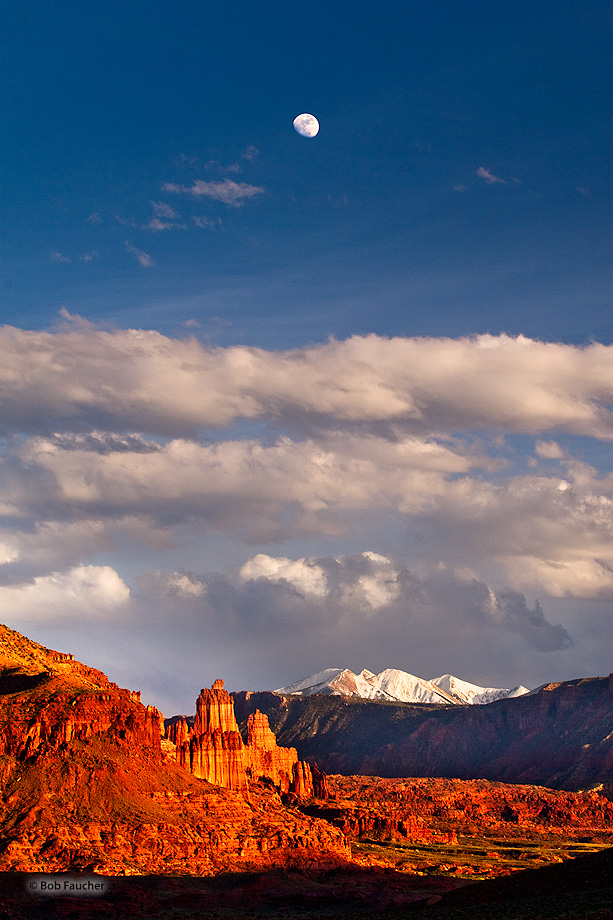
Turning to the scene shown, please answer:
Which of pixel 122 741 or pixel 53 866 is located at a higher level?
pixel 122 741

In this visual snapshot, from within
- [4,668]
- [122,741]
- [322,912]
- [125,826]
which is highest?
[4,668]

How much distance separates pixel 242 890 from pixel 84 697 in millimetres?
37746

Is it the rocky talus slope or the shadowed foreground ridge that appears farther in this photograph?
the rocky talus slope

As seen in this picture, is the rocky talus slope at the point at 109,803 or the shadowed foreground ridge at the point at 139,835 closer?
the shadowed foreground ridge at the point at 139,835

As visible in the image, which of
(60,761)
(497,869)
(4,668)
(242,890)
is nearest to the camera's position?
(242,890)

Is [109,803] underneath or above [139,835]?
above

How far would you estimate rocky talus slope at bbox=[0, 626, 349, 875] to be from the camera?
140 m

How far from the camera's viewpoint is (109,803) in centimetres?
15000

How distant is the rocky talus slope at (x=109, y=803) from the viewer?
458 feet

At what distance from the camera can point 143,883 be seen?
13475 cm

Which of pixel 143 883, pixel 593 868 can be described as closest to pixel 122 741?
pixel 143 883

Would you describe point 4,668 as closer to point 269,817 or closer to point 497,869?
point 269,817

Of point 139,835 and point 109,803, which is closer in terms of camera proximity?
point 139,835

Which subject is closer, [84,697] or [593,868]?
[593,868]
